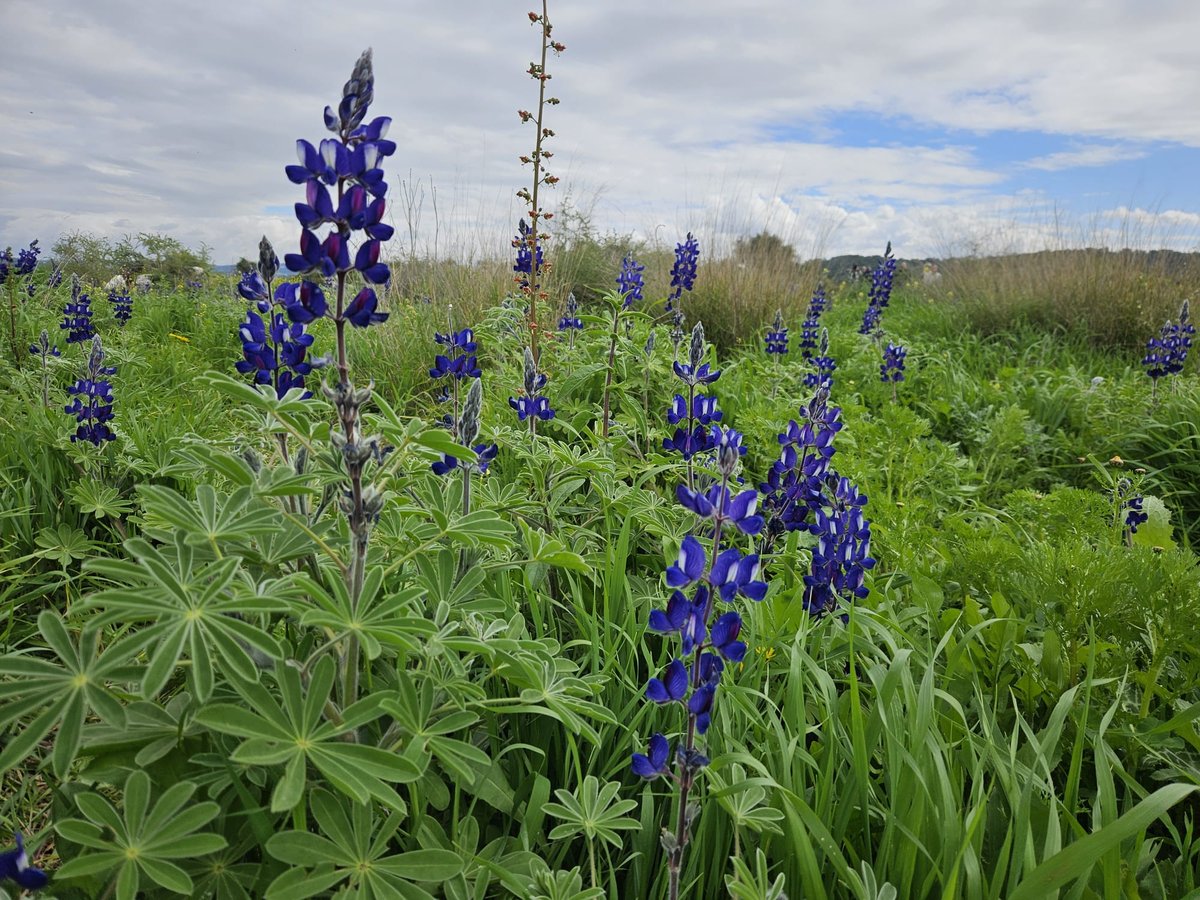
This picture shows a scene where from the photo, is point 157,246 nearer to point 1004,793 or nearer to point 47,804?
point 47,804

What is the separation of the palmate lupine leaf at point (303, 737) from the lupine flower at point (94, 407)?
2.37 metres

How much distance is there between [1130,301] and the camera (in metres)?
7.86

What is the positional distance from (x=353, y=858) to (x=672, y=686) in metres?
0.59

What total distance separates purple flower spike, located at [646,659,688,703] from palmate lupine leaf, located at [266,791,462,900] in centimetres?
41

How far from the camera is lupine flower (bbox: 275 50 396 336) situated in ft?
4.10

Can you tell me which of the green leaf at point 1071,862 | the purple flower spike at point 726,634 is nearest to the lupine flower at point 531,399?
the purple flower spike at point 726,634

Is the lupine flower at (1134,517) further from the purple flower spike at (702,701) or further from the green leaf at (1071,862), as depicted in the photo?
the purple flower spike at (702,701)

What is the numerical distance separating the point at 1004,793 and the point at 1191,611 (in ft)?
2.78

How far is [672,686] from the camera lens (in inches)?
51.4

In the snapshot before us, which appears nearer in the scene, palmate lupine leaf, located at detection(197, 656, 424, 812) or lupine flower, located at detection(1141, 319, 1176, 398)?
palmate lupine leaf, located at detection(197, 656, 424, 812)

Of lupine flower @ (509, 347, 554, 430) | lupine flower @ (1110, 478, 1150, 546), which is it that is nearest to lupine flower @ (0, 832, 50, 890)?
lupine flower @ (509, 347, 554, 430)

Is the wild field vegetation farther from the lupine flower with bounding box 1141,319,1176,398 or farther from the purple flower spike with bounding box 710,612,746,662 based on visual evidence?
the lupine flower with bounding box 1141,319,1176,398

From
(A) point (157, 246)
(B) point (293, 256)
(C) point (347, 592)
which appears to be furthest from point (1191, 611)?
(A) point (157, 246)

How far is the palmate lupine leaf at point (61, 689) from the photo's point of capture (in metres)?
1.03
